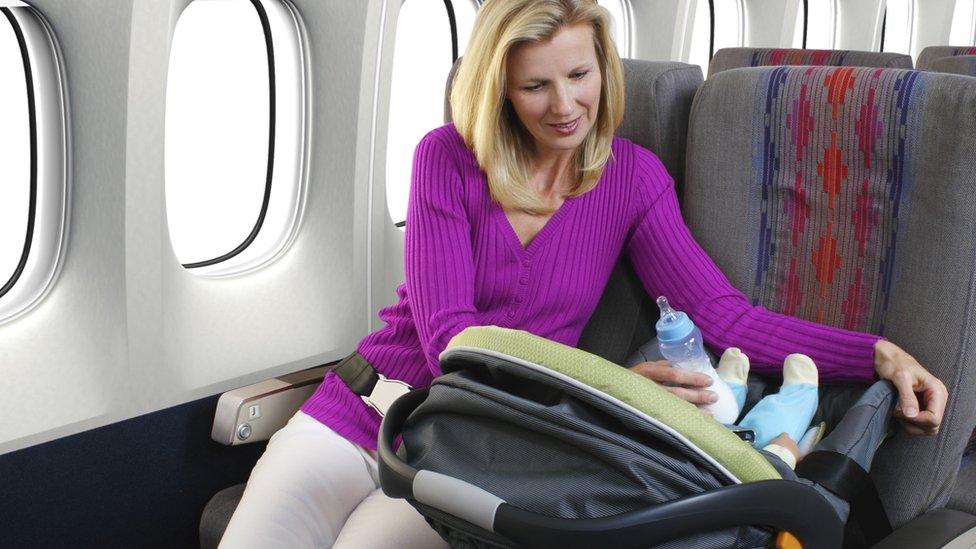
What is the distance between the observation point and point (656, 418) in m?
1.31

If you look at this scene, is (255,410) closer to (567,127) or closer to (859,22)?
(567,127)

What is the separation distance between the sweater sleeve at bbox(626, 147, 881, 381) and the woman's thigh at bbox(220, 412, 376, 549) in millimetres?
753

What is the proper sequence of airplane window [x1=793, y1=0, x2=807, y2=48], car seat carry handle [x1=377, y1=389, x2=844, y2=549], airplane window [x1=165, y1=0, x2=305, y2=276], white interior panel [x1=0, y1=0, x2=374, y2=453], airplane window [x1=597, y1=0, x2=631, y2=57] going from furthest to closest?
1. airplane window [x1=793, y1=0, x2=807, y2=48]
2. airplane window [x1=597, y1=0, x2=631, y2=57]
3. airplane window [x1=165, y1=0, x2=305, y2=276]
4. white interior panel [x1=0, y1=0, x2=374, y2=453]
5. car seat carry handle [x1=377, y1=389, x2=844, y2=549]

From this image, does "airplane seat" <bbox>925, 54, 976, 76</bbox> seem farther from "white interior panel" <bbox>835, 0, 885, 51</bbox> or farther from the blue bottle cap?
"white interior panel" <bbox>835, 0, 885, 51</bbox>

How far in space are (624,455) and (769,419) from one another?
22.6 inches

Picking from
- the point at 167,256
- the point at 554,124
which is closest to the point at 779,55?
the point at 554,124

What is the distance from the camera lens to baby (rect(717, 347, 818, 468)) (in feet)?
5.69

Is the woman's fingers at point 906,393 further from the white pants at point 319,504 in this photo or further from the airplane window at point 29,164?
the airplane window at point 29,164

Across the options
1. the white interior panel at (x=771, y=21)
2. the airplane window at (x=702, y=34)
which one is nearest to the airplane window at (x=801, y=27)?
the white interior panel at (x=771, y=21)

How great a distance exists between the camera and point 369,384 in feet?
7.08

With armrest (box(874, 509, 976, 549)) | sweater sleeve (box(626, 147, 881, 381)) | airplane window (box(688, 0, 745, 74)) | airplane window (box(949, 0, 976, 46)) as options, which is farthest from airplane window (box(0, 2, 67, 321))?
airplane window (box(949, 0, 976, 46))

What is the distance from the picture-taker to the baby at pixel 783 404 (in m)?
1.73

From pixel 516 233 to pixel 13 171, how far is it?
1.53 meters

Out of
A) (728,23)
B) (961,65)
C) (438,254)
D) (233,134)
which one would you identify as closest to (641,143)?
(438,254)
